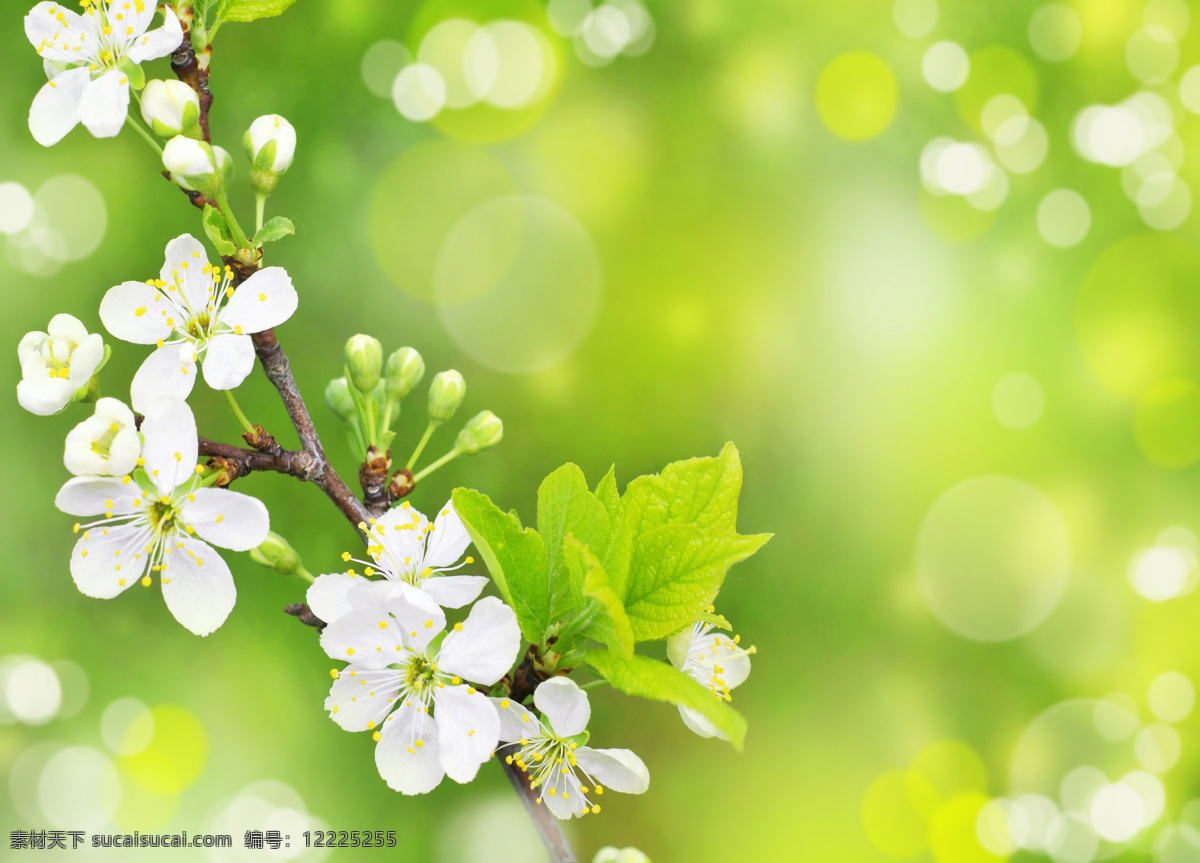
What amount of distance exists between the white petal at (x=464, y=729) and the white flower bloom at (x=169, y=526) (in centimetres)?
15

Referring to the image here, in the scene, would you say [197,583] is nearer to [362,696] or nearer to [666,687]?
[362,696]

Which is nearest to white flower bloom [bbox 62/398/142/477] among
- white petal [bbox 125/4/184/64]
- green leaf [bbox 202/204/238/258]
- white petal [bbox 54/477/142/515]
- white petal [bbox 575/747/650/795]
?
white petal [bbox 54/477/142/515]

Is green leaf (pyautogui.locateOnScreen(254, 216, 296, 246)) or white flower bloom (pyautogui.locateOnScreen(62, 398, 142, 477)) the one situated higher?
green leaf (pyautogui.locateOnScreen(254, 216, 296, 246))

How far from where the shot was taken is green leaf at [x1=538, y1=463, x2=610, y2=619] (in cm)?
45

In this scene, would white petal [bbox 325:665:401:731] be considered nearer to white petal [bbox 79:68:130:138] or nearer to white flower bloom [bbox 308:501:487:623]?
white flower bloom [bbox 308:501:487:623]

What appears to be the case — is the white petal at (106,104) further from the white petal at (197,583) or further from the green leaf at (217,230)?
the white petal at (197,583)

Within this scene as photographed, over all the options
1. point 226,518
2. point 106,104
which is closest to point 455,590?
point 226,518

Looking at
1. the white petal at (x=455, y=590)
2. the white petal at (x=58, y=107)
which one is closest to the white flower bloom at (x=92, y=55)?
the white petal at (x=58, y=107)

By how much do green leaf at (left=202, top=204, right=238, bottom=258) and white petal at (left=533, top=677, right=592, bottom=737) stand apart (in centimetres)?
34

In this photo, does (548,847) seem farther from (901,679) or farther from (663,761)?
(901,679)

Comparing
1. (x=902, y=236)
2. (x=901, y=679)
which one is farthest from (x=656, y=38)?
(x=901, y=679)

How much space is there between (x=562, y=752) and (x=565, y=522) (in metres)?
0.16

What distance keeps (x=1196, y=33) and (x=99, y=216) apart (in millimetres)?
1644

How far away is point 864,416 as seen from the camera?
1068mm
